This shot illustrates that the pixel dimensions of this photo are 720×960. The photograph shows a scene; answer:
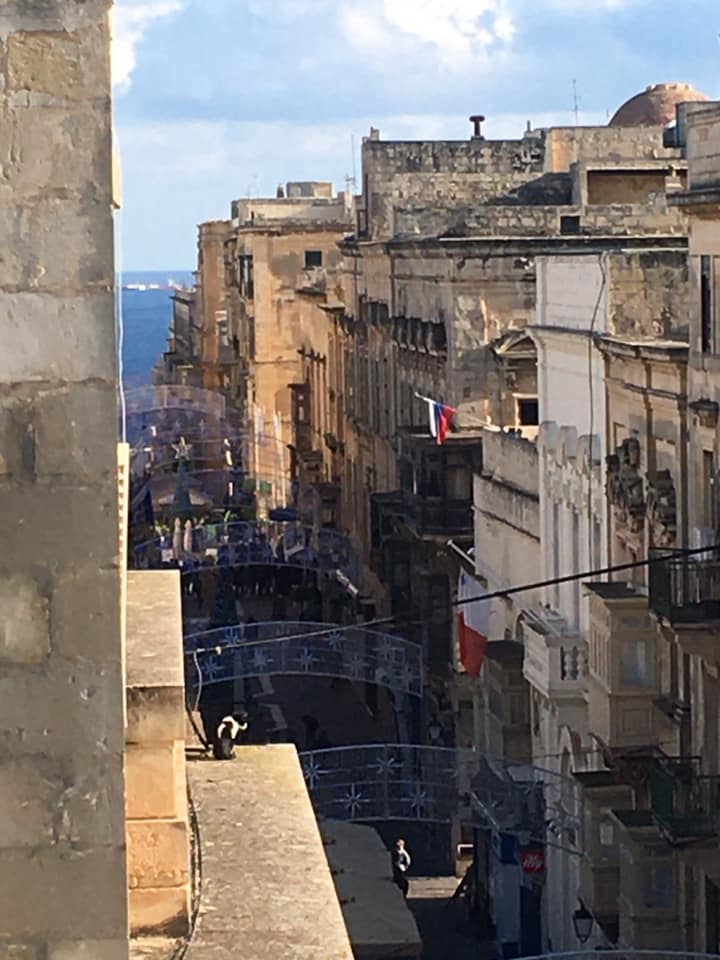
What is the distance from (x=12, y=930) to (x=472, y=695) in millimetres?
35708

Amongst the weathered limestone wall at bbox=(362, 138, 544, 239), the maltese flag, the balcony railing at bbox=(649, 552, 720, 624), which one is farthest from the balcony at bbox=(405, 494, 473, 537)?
the balcony railing at bbox=(649, 552, 720, 624)

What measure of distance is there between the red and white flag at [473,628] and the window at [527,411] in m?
5.11

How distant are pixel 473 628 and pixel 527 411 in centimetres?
689

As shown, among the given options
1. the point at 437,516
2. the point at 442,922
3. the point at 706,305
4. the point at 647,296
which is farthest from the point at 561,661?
the point at 437,516

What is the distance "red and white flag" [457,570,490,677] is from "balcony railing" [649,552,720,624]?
11.6 m

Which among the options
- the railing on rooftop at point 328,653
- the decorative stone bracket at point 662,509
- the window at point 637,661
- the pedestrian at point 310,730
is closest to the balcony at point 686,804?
the window at point 637,661

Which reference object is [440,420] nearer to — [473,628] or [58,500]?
[473,628]

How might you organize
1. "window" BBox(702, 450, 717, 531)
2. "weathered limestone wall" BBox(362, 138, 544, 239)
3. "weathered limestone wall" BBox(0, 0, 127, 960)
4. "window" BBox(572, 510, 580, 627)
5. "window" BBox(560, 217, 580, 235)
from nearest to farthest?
"weathered limestone wall" BBox(0, 0, 127, 960) < "window" BBox(702, 450, 717, 531) < "window" BBox(572, 510, 580, 627) < "window" BBox(560, 217, 580, 235) < "weathered limestone wall" BBox(362, 138, 544, 239)

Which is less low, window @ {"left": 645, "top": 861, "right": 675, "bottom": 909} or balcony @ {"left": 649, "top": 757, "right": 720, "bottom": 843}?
balcony @ {"left": 649, "top": 757, "right": 720, "bottom": 843}

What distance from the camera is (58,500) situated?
484 centimetres

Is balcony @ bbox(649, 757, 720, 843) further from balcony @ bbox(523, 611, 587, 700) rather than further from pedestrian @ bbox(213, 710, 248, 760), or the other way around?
pedestrian @ bbox(213, 710, 248, 760)

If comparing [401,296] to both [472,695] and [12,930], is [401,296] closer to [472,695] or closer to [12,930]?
[472,695]

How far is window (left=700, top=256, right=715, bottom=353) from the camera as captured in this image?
24922 mm

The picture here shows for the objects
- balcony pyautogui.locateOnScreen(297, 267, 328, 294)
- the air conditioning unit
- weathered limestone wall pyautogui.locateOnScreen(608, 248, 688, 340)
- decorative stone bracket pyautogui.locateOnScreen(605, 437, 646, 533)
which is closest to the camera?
the air conditioning unit
